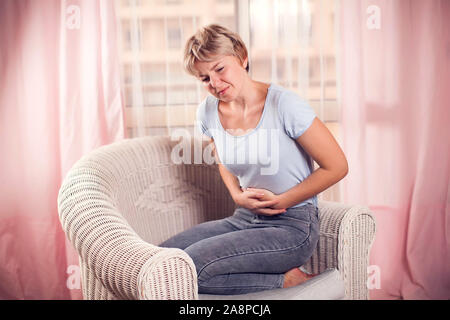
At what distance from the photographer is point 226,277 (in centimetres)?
117

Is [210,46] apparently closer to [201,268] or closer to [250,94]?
[250,94]

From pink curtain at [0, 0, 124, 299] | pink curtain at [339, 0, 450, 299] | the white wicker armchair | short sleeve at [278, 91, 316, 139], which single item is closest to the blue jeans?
the white wicker armchair

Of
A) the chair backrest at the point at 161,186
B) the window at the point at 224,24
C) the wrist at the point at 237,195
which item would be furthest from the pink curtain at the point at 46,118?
the wrist at the point at 237,195

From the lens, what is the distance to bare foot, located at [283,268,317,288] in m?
1.25

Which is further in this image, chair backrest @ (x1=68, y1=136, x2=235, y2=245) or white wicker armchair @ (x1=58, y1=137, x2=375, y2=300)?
chair backrest @ (x1=68, y1=136, x2=235, y2=245)

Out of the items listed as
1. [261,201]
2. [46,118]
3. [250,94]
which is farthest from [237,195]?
[46,118]

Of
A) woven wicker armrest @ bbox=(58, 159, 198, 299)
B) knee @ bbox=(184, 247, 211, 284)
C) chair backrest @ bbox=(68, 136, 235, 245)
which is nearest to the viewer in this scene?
woven wicker armrest @ bbox=(58, 159, 198, 299)

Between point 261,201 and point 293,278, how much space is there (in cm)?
24

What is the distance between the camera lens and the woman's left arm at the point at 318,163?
1.21 metres

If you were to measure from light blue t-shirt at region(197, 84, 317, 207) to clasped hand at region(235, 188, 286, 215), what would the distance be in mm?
37

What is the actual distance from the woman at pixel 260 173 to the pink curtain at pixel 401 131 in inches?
29.1

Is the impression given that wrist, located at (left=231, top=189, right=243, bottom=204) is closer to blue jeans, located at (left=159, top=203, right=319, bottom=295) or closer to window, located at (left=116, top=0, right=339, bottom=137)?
blue jeans, located at (left=159, top=203, right=319, bottom=295)

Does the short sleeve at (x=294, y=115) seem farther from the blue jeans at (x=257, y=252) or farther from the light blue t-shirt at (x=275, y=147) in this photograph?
the blue jeans at (x=257, y=252)
